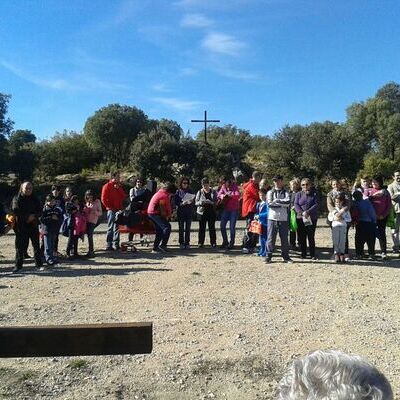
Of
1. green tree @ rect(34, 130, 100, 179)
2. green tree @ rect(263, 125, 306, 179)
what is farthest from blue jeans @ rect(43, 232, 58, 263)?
green tree @ rect(34, 130, 100, 179)

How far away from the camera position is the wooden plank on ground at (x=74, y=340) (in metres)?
2.21

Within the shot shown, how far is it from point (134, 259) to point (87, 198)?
181cm

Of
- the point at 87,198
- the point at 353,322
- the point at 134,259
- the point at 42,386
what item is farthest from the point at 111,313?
the point at 87,198

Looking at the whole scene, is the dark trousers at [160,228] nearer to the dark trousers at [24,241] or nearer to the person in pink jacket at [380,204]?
the dark trousers at [24,241]

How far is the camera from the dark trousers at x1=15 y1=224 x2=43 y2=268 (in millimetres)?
9156

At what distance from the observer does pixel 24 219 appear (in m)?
9.18

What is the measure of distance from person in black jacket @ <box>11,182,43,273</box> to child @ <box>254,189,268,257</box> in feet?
14.9

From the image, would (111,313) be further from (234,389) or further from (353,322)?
(353,322)

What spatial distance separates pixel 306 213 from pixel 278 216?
0.73 metres

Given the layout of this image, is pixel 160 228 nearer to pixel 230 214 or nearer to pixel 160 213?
pixel 160 213

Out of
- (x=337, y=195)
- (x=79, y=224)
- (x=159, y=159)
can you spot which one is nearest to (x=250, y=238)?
(x=337, y=195)

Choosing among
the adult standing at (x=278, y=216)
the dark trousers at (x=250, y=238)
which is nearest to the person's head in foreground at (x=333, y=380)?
the adult standing at (x=278, y=216)

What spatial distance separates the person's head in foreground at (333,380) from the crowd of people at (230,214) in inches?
323

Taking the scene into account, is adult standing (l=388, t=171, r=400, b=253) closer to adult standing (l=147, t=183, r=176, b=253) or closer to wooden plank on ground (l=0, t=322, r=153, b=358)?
adult standing (l=147, t=183, r=176, b=253)
